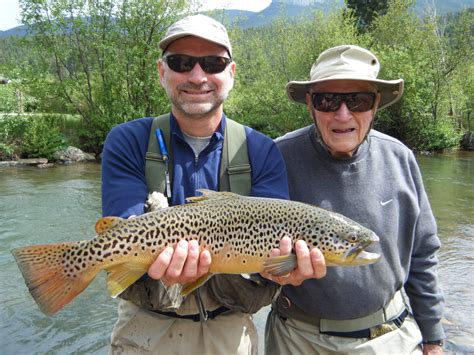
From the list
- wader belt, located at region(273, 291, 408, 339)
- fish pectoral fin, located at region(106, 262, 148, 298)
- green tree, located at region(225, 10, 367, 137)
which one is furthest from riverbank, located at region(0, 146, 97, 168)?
fish pectoral fin, located at region(106, 262, 148, 298)

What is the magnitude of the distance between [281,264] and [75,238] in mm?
9185

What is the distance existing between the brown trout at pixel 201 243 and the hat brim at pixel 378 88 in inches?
39.6

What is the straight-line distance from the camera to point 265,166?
2.96 metres

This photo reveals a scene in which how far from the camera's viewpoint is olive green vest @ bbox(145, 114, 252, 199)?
2.79 m

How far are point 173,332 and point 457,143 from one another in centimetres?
3571

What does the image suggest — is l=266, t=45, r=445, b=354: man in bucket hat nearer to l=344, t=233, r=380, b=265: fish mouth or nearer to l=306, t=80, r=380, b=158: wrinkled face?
l=306, t=80, r=380, b=158: wrinkled face

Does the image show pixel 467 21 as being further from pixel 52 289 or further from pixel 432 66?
pixel 52 289

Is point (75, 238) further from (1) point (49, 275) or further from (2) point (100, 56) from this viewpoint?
(2) point (100, 56)

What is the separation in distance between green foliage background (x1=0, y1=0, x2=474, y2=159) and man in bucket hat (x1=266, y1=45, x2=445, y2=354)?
23085mm

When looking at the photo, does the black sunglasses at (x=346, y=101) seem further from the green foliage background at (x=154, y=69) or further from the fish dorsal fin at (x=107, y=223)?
the green foliage background at (x=154, y=69)

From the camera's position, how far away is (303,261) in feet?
8.47

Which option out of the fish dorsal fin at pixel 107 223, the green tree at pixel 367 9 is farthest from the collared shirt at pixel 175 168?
the green tree at pixel 367 9

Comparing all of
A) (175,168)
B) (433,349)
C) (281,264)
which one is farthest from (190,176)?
(433,349)

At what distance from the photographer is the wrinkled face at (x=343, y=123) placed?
315 cm
